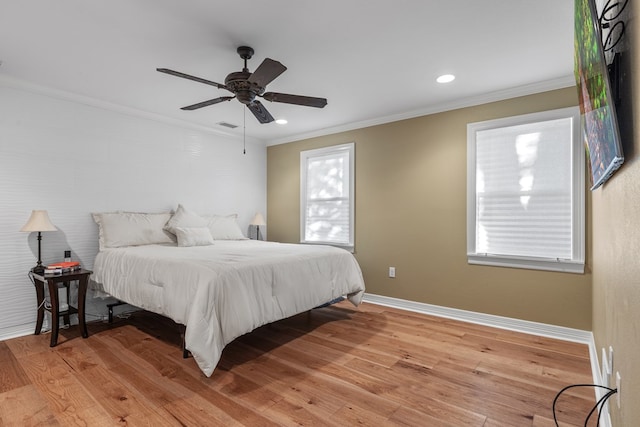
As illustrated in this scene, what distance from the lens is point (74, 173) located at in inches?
141

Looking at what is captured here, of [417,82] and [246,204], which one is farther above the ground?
[417,82]

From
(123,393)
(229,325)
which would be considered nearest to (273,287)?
(229,325)

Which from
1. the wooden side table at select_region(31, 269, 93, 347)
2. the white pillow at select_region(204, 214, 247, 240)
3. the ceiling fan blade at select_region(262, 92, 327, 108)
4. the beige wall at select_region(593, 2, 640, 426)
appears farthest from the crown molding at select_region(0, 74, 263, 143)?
the beige wall at select_region(593, 2, 640, 426)

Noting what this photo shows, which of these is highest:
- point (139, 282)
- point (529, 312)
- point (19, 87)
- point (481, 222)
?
point (19, 87)

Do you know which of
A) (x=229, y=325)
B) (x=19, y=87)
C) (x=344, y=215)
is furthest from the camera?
(x=344, y=215)

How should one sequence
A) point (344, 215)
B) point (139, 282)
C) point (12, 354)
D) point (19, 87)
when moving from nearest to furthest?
point (12, 354) → point (139, 282) → point (19, 87) → point (344, 215)

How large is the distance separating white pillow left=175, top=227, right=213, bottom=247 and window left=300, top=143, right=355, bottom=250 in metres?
1.66

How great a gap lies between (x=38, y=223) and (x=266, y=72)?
2613mm

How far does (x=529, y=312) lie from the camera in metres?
3.31

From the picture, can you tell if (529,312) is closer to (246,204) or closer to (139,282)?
(139,282)

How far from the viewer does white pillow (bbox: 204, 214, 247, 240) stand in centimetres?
460

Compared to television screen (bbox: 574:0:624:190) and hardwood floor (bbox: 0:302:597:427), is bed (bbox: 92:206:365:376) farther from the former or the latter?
television screen (bbox: 574:0:624:190)

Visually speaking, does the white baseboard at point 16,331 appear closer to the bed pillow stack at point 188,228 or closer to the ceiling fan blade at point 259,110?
the bed pillow stack at point 188,228

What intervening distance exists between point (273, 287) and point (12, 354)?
7.36ft
